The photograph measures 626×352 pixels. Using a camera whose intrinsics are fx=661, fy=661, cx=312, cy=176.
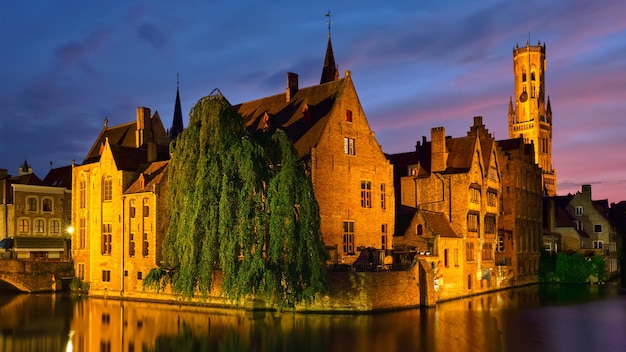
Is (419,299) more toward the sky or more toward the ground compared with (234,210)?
more toward the ground

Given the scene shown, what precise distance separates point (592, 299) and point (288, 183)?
89.2ft

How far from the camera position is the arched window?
176 ft

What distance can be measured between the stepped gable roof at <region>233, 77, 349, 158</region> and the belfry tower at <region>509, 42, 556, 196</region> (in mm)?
116358

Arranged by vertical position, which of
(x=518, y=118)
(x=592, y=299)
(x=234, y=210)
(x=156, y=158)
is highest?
(x=518, y=118)

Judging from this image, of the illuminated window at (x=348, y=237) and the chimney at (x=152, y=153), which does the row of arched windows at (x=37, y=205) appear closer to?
the chimney at (x=152, y=153)

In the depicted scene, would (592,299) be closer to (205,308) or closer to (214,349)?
(205,308)

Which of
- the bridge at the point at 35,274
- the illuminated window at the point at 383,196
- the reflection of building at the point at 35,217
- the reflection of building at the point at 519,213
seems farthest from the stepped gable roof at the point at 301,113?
the reflection of building at the point at 35,217

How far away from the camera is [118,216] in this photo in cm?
5200

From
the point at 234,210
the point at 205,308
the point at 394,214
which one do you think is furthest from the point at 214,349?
the point at 394,214

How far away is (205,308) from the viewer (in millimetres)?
42625

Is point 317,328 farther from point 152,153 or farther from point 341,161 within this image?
point 152,153

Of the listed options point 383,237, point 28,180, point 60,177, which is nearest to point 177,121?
point 60,177

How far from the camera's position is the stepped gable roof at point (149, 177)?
1938 inches

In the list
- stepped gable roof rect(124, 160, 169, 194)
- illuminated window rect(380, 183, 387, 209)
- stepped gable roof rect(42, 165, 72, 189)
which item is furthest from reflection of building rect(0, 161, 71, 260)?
illuminated window rect(380, 183, 387, 209)
